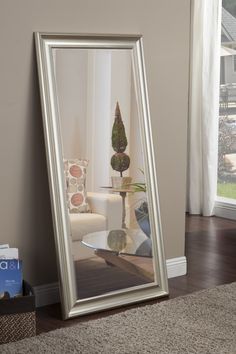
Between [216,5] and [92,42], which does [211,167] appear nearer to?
[216,5]

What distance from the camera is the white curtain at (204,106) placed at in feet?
20.9

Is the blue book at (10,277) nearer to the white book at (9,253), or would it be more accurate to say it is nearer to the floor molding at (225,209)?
A: the white book at (9,253)

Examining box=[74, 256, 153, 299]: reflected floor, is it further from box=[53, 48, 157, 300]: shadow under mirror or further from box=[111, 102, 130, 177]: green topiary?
box=[111, 102, 130, 177]: green topiary

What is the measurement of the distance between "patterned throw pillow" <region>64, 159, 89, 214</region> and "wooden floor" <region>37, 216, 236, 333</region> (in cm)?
58

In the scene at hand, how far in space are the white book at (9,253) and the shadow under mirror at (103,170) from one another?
0.34 meters

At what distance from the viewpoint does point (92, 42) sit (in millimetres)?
3633

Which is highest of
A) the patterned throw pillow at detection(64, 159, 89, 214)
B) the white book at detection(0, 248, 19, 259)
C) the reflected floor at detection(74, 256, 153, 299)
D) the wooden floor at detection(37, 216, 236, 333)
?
the patterned throw pillow at detection(64, 159, 89, 214)

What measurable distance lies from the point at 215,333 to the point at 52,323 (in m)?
0.85

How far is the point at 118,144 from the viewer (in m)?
3.75

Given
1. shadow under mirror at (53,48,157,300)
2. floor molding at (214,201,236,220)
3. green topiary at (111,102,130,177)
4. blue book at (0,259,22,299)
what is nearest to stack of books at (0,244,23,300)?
blue book at (0,259,22,299)

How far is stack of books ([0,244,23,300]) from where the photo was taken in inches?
127

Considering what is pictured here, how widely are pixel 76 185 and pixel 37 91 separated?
553 millimetres

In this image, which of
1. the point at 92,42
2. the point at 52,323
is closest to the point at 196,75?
the point at 92,42

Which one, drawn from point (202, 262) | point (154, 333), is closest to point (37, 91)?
point (154, 333)
